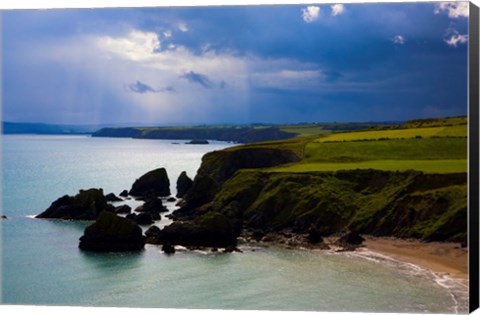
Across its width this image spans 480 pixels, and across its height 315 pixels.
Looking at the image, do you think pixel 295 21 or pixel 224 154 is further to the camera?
pixel 224 154

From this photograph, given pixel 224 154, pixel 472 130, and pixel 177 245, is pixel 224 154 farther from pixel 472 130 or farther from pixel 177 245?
pixel 472 130

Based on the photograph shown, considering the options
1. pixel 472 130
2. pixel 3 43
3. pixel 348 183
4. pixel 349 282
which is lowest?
pixel 349 282

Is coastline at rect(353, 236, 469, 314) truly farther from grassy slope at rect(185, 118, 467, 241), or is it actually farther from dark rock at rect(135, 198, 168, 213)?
dark rock at rect(135, 198, 168, 213)

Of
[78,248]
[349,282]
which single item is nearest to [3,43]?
[78,248]

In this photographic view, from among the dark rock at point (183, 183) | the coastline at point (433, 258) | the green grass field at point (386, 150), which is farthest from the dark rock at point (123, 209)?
the coastline at point (433, 258)

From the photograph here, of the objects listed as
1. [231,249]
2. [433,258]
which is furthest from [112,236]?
[433,258]

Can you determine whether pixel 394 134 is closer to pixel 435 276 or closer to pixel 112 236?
pixel 435 276

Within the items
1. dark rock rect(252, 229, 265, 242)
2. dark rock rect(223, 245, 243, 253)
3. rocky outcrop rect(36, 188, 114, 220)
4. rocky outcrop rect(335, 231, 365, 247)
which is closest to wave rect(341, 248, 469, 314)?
rocky outcrop rect(335, 231, 365, 247)
